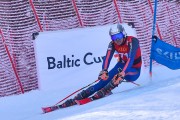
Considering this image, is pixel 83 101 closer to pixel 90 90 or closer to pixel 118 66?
pixel 90 90

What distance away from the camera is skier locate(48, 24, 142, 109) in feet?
21.3

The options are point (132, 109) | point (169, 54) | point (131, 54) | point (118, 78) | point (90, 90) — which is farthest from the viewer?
point (169, 54)

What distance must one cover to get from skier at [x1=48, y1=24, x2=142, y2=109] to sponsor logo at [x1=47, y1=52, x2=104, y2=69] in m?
1.46

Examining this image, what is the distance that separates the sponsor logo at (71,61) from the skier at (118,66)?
4.79ft

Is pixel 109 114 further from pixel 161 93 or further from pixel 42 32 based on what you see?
pixel 42 32

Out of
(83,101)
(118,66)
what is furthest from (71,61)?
(83,101)

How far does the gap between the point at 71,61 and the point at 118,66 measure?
5.34ft

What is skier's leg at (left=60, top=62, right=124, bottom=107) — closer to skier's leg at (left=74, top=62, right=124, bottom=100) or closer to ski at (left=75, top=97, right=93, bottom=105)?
skier's leg at (left=74, top=62, right=124, bottom=100)

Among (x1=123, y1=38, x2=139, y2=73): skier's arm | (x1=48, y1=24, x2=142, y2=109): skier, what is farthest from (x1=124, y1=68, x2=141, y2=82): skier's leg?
(x1=123, y1=38, x2=139, y2=73): skier's arm

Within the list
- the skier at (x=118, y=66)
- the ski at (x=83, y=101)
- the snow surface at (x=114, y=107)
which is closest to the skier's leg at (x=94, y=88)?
the skier at (x=118, y=66)

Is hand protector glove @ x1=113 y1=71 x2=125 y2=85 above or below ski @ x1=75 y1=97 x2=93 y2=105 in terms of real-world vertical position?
above

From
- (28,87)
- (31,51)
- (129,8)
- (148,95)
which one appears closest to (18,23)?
(31,51)

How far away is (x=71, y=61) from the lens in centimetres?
851

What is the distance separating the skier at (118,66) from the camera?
255 inches
